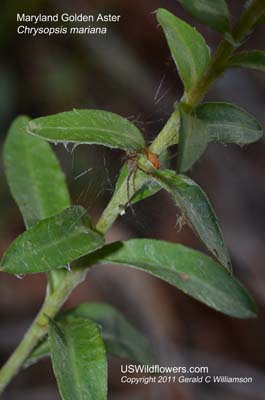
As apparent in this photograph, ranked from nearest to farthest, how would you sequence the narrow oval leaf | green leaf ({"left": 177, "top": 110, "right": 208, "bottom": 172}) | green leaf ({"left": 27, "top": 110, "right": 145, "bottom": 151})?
green leaf ({"left": 177, "top": 110, "right": 208, "bottom": 172})
green leaf ({"left": 27, "top": 110, "right": 145, "bottom": 151})
the narrow oval leaf

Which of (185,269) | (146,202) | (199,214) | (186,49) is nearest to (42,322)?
(185,269)

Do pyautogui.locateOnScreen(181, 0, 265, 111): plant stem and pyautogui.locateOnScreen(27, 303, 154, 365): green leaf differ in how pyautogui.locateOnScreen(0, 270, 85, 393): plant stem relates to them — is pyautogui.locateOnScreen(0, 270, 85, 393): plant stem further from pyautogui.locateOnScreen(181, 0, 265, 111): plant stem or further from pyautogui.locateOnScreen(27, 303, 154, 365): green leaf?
pyautogui.locateOnScreen(181, 0, 265, 111): plant stem

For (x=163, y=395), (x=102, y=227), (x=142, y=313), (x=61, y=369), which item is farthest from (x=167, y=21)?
(x=142, y=313)

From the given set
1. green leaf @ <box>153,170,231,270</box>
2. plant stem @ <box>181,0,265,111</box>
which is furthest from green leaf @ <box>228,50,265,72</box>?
green leaf @ <box>153,170,231,270</box>

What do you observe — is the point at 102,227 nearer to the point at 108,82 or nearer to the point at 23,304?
the point at 23,304

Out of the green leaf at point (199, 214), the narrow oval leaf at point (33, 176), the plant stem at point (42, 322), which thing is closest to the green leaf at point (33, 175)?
the narrow oval leaf at point (33, 176)
